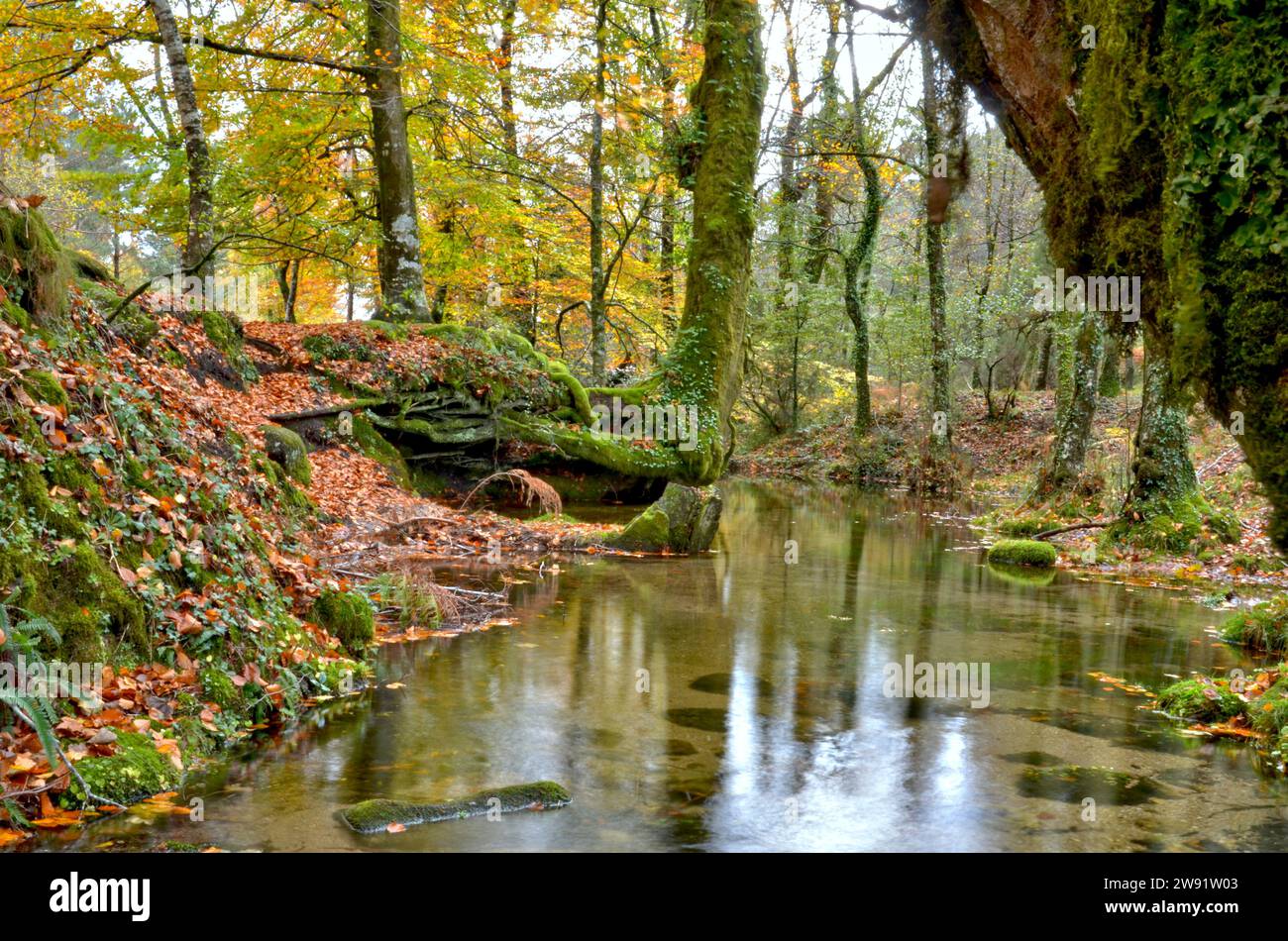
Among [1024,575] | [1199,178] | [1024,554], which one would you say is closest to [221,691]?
[1199,178]

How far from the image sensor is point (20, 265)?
5.98 metres

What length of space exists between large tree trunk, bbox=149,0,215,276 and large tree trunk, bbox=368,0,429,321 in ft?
11.1

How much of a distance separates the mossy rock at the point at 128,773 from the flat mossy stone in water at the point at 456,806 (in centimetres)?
92

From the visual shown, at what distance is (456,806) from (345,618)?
2.79m

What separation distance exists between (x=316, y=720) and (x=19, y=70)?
491 inches

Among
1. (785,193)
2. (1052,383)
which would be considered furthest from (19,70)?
(1052,383)

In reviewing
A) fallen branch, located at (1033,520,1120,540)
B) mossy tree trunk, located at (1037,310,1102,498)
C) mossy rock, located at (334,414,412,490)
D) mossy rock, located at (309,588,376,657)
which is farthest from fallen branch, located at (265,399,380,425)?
mossy tree trunk, located at (1037,310,1102,498)

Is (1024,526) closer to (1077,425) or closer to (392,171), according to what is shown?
(1077,425)

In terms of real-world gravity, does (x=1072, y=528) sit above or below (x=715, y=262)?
below

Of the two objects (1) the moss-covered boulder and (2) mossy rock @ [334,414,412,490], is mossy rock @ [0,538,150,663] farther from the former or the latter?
(2) mossy rock @ [334,414,412,490]

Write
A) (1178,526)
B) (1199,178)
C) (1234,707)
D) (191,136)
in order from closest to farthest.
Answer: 1. (1199,178)
2. (1234,707)
3. (191,136)
4. (1178,526)

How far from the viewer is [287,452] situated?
33.7 feet

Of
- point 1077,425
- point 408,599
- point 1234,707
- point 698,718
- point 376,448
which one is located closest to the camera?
point 698,718

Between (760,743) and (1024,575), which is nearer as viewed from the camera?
(760,743)
